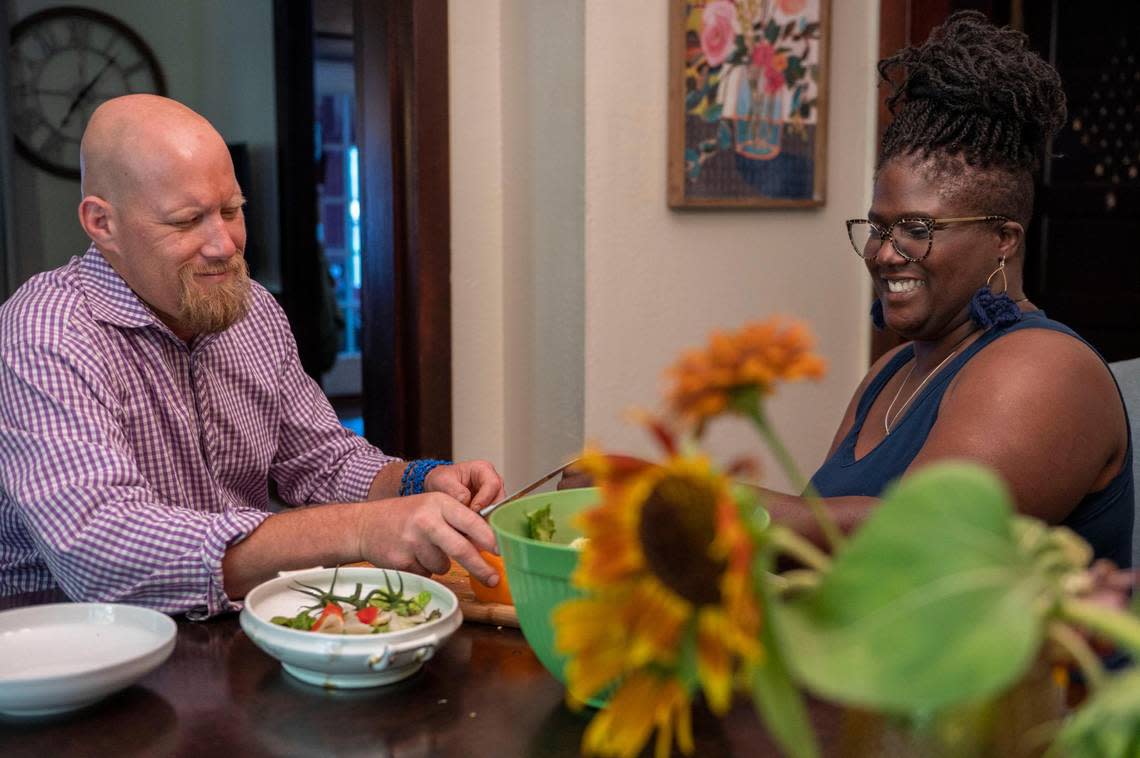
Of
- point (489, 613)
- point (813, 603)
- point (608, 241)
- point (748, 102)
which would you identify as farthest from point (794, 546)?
point (748, 102)


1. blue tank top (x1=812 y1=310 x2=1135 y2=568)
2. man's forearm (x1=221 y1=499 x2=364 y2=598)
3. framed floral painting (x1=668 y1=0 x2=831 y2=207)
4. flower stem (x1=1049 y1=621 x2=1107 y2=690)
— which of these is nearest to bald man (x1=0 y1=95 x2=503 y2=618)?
man's forearm (x1=221 y1=499 x2=364 y2=598)

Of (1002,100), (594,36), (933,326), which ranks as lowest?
(933,326)

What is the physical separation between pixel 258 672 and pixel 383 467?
2.83 feet

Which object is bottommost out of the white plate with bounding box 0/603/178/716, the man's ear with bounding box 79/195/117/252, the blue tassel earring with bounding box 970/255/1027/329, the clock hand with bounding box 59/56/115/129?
the white plate with bounding box 0/603/178/716

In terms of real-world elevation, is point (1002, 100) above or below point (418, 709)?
above

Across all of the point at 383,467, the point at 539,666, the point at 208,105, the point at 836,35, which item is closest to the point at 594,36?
the point at 836,35

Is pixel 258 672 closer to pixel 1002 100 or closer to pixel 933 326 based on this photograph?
pixel 933 326

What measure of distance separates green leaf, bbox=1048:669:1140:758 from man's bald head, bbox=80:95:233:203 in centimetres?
160

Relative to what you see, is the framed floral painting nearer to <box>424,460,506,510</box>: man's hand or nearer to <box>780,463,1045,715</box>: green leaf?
<box>424,460,506,510</box>: man's hand

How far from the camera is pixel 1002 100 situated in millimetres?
1553

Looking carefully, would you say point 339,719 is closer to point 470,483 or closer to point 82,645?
point 82,645

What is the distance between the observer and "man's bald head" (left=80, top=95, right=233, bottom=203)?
1.71 meters

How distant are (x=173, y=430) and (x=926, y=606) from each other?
5.18 ft

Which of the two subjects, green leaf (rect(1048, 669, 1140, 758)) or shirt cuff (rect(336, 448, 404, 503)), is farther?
shirt cuff (rect(336, 448, 404, 503))
